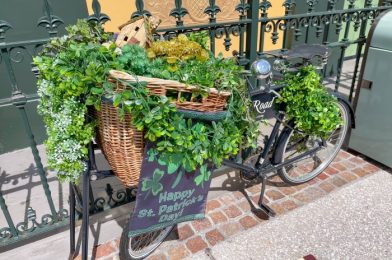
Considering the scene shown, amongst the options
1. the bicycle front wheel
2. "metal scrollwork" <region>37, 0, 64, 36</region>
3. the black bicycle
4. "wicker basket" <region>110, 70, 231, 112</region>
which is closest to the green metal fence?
"metal scrollwork" <region>37, 0, 64, 36</region>

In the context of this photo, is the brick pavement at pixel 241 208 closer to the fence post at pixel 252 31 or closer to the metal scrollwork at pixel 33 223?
the metal scrollwork at pixel 33 223

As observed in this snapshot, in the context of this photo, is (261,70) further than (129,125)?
Yes

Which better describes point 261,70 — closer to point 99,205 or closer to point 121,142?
point 121,142

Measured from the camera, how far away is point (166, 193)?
185cm

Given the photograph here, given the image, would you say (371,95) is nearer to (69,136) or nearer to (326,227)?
(326,227)

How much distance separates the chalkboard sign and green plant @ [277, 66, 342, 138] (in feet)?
3.41

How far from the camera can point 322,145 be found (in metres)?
3.14

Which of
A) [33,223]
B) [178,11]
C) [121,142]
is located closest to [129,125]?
[121,142]

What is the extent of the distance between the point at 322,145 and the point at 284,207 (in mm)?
741

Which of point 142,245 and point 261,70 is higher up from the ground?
point 261,70

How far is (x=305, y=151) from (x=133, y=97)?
225 centimetres

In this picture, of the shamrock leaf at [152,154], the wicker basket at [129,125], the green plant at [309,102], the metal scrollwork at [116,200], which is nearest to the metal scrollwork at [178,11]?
the green plant at [309,102]

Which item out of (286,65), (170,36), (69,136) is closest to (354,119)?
(286,65)

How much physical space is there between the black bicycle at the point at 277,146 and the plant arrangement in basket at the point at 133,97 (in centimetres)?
60
